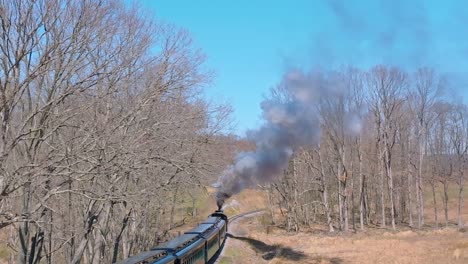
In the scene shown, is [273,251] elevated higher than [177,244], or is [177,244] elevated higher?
[177,244]

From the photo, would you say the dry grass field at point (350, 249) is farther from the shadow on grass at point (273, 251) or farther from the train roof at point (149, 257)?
the train roof at point (149, 257)

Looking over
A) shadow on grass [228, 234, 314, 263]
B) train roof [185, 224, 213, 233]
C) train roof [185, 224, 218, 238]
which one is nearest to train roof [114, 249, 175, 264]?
train roof [185, 224, 218, 238]

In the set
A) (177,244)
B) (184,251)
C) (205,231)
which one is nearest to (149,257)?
(184,251)

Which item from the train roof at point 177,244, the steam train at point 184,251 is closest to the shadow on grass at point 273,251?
the steam train at point 184,251

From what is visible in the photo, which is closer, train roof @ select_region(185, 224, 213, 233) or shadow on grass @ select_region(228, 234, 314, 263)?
train roof @ select_region(185, 224, 213, 233)

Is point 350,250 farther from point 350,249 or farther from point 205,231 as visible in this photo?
point 205,231

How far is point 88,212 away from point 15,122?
5.13 metres

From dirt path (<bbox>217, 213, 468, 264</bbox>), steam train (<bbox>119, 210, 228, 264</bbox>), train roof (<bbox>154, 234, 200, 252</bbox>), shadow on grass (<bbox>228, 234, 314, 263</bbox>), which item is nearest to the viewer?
steam train (<bbox>119, 210, 228, 264</bbox>)

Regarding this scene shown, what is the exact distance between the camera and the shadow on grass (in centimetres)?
3391

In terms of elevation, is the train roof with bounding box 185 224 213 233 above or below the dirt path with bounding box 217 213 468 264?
above

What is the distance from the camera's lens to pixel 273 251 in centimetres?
3894

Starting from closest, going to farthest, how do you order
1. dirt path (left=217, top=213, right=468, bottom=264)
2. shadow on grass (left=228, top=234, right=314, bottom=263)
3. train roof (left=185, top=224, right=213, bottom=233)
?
train roof (left=185, top=224, right=213, bottom=233) < dirt path (left=217, top=213, right=468, bottom=264) < shadow on grass (left=228, top=234, right=314, bottom=263)

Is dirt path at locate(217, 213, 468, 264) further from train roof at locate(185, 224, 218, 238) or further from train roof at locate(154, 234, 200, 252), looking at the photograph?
train roof at locate(154, 234, 200, 252)

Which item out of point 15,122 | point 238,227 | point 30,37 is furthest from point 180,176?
point 238,227
